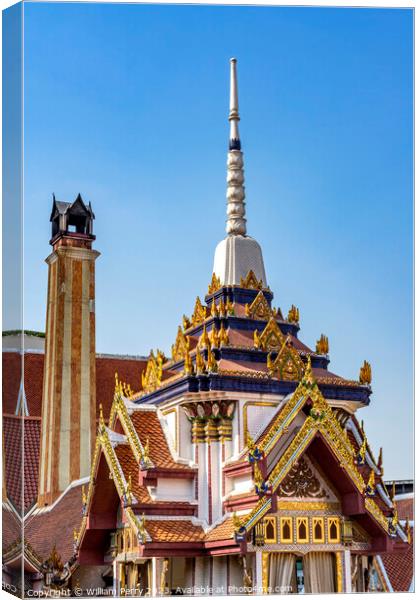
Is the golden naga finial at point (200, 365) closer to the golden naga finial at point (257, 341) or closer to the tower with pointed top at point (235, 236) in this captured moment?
the golden naga finial at point (257, 341)

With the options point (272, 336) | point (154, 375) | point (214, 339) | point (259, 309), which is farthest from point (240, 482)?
Result: point (259, 309)

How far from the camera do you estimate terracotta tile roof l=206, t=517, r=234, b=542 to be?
1521 centimetres

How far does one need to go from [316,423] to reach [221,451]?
151 centimetres

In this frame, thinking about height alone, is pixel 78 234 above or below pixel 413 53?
below

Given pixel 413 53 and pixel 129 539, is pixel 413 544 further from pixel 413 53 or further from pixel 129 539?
pixel 413 53

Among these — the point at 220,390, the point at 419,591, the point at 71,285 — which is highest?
the point at 71,285

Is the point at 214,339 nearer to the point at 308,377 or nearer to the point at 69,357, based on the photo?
the point at 308,377

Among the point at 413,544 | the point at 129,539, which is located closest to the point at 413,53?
the point at 413,544

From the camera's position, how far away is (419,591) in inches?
631

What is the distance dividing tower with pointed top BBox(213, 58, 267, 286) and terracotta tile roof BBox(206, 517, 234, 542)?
422cm

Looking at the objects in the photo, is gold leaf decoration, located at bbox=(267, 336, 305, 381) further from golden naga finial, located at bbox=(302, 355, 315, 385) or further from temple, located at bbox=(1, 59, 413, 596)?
golden naga finial, located at bbox=(302, 355, 315, 385)

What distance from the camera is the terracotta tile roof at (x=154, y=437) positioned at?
1614cm

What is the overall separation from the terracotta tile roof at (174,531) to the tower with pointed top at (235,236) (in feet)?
13.8

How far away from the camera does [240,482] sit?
15.8 m
